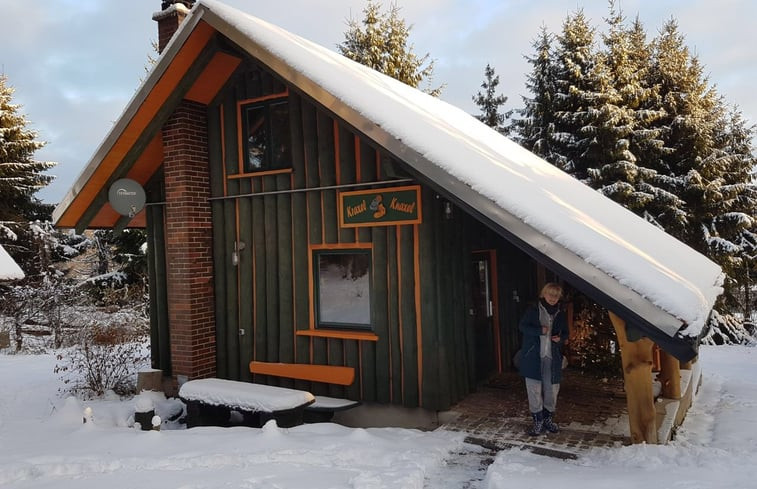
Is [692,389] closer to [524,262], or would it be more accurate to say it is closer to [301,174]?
[524,262]

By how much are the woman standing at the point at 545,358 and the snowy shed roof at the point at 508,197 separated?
105 cm

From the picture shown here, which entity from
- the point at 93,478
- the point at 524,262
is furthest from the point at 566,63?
the point at 93,478

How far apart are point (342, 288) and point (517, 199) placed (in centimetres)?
301

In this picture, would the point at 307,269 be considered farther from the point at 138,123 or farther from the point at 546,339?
the point at 546,339

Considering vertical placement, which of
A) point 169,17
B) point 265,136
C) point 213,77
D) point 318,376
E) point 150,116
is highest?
point 169,17

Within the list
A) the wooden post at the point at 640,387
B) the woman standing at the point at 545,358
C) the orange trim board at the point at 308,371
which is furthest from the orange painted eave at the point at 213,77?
the wooden post at the point at 640,387

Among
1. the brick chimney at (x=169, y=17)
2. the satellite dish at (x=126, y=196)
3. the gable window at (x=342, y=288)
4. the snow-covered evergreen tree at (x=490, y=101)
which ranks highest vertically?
the snow-covered evergreen tree at (x=490, y=101)

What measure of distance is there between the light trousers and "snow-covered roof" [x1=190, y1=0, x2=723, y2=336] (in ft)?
5.16

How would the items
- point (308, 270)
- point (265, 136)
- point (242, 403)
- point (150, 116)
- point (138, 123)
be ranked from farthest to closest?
point (265, 136) < point (150, 116) < point (138, 123) < point (308, 270) < point (242, 403)

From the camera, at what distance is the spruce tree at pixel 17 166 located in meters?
21.3

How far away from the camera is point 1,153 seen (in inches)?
839

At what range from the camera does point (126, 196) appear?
8.09 m

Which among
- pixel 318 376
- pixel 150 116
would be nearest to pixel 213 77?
pixel 150 116

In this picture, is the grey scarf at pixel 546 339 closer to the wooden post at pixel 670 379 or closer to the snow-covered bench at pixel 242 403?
the wooden post at pixel 670 379
